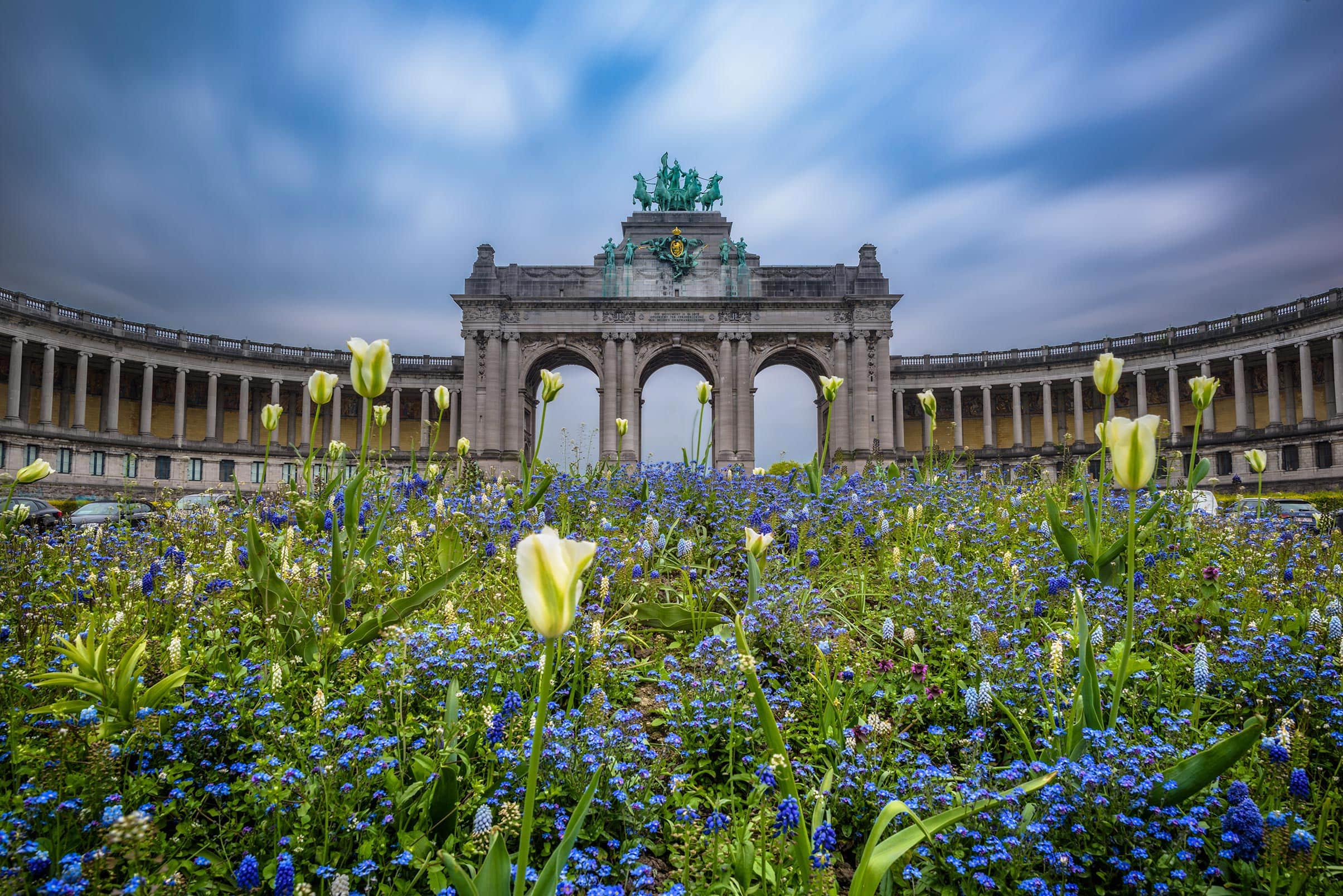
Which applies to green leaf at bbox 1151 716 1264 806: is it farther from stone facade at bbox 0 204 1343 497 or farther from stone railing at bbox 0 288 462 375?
stone railing at bbox 0 288 462 375

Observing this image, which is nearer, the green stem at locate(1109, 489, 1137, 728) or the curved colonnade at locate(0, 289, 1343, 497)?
the green stem at locate(1109, 489, 1137, 728)

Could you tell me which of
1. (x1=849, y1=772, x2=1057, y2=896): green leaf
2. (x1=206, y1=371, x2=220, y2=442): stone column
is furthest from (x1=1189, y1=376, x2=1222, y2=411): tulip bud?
(x1=206, y1=371, x2=220, y2=442): stone column

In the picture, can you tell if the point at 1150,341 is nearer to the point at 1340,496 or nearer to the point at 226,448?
the point at 1340,496

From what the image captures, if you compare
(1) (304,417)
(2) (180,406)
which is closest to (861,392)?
(1) (304,417)

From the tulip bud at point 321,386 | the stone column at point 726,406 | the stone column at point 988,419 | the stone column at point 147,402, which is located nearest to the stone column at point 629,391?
the stone column at point 726,406

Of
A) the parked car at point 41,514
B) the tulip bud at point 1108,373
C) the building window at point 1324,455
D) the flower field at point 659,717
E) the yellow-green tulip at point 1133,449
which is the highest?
the building window at point 1324,455

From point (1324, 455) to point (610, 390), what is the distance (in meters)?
42.4

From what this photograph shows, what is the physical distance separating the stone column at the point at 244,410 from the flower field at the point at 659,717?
45.4 m

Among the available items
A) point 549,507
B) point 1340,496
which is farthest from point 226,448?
point 1340,496

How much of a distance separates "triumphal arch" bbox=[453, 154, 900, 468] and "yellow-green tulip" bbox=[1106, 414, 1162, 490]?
41043mm

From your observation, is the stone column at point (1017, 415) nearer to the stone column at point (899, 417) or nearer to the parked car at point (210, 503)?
the stone column at point (899, 417)

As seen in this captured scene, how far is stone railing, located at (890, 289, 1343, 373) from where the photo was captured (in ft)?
135

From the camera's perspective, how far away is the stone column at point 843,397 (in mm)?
44062

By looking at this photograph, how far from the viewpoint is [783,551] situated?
6746mm
